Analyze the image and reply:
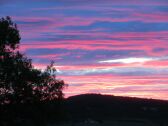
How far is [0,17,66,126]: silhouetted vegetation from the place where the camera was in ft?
127

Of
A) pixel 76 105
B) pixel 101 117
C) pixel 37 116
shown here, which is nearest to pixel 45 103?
pixel 37 116

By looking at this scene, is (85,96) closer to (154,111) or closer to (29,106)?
(154,111)

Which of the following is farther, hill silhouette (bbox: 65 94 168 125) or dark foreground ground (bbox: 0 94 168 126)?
hill silhouette (bbox: 65 94 168 125)

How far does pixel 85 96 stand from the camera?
275 feet

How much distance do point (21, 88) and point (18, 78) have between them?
63 centimetres

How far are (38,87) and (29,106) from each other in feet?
4.02

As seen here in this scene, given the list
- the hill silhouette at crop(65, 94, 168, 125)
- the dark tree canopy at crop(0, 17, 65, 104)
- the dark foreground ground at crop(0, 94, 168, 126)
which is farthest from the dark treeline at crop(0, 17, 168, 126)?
the hill silhouette at crop(65, 94, 168, 125)

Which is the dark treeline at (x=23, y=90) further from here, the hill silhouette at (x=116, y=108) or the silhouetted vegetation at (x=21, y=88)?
the hill silhouette at (x=116, y=108)

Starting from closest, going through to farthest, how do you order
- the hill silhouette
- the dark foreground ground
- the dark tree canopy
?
the dark tree canopy → the dark foreground ground → the hill silhouette

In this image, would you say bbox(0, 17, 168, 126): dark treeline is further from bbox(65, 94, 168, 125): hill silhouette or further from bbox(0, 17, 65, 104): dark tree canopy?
bbox(65, 94, 168, 125): hill silhouette

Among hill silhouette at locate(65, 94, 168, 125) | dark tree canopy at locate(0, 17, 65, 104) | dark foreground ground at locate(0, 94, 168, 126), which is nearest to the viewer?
dark tree canopy at locate(0, 17, 65, 104)

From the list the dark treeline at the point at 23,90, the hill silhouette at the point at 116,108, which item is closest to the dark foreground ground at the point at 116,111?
the hill silhouette at the point at 116,108

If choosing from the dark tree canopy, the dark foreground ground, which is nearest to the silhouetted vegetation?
the dark tree canopy

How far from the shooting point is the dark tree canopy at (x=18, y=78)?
38.6m
